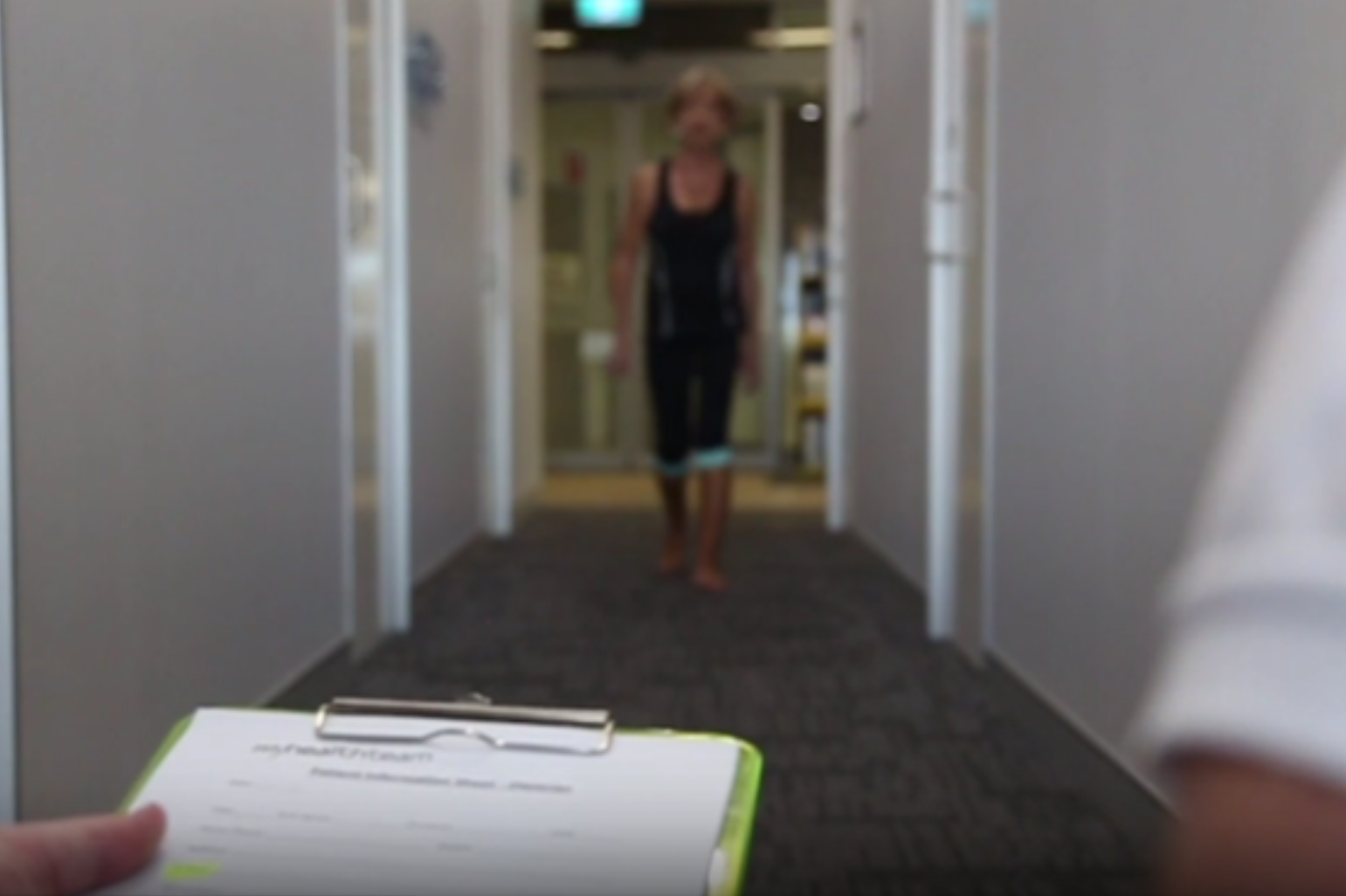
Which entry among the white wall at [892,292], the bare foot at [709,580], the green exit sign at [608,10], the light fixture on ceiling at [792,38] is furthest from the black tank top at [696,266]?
the light fixture on ceiling at [792,38]

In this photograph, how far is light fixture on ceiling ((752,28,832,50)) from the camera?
8.20 meters

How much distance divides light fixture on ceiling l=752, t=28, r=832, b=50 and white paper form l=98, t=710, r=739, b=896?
7900 mm

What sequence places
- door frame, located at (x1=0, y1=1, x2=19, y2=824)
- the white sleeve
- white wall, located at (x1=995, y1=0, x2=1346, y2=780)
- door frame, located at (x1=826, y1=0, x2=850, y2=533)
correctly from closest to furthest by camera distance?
the white sleeve < door frame, located at (x1=0, y1=1, x2=19, y2=824) < white wall, located at (x1=995, y1=0, x2=1346, y2=780) < door frame, located at (x1=826, y1=0, x2=850, y2=533)

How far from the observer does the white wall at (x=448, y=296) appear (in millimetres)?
3943

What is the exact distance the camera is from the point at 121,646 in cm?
186

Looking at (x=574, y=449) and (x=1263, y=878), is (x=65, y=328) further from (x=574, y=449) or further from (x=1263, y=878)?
(x=574, y=449)

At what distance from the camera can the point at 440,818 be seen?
0.64m

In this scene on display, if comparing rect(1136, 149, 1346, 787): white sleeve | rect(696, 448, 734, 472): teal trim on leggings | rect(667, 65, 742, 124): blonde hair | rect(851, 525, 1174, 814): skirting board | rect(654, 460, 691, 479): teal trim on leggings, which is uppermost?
rect(667, 65, 742, 124): blonde hair

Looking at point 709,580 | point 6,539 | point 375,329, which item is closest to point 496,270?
point 709,580

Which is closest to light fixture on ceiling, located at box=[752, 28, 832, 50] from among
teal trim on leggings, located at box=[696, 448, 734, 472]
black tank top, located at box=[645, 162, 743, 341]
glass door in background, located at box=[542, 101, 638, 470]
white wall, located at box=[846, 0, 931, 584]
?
glass door in background, located at box=[542, 101, 638, 470]

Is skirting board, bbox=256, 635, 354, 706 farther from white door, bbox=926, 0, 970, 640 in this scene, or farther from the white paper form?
the white paper form

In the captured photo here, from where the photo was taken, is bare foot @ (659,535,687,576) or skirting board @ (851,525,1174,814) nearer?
skirting board @ (851,525,1174,814)

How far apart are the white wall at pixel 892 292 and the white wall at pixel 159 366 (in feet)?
5.67

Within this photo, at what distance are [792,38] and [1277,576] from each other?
835 centimetres
